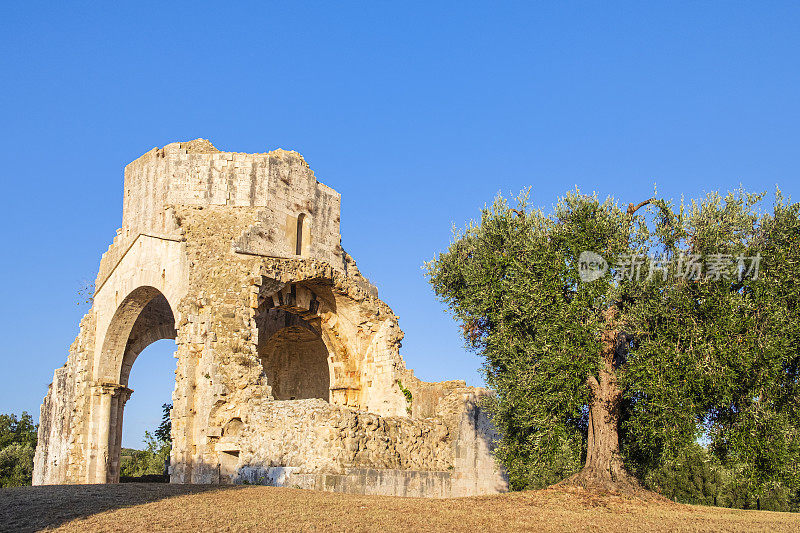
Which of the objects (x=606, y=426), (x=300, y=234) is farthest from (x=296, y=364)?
(x=606, y=426)

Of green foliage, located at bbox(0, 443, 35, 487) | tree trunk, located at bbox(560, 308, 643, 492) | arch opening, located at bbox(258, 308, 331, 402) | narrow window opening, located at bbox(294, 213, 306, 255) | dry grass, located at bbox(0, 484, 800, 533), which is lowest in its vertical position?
green foliage, located at bbox(0, 443, 35, 487)

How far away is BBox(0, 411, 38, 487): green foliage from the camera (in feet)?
124

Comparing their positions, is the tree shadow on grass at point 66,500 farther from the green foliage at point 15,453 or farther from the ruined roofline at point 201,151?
the green foliage at point 15,453

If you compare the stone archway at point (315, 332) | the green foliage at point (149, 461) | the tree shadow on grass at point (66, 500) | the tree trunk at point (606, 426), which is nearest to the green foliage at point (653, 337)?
the tree trunk at point (606, 426)

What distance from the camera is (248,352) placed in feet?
72.3

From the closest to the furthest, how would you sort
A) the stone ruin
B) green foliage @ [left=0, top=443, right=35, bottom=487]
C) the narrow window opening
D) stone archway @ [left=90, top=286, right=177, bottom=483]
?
the stone ruin → the narrow window opening → stone archway @ [left=90, top=286, right=177, bottom=483] → green foliage @ [left=0, top=443, right=35, bottom=487]

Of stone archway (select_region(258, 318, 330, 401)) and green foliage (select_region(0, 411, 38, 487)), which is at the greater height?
stone archway (select_region(258, 318, 330, 401))

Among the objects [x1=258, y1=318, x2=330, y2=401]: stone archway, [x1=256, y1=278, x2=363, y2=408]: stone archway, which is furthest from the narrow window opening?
[x1=258, y1=318, x2=330, y2=401]: stone archway

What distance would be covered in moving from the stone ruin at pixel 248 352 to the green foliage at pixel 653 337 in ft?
13.5

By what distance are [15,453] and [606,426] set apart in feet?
108

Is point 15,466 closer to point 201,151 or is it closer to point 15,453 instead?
point 15,453

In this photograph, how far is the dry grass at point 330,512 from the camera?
11.6 metres

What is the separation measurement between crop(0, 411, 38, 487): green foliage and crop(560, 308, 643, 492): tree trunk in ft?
98.8

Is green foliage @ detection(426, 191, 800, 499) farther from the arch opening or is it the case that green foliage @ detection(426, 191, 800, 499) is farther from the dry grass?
the arch opening
